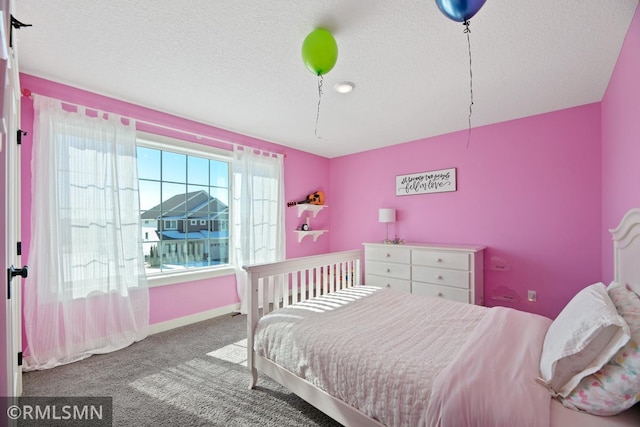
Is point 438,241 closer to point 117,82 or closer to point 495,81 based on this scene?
point 495,81

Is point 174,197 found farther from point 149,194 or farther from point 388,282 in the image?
point 388,282

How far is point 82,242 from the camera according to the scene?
7.93ft

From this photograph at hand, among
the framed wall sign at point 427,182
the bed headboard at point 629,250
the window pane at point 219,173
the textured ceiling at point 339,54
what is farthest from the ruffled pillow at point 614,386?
the window pane at point 219,173

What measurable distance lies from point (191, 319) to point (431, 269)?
2.85 meters

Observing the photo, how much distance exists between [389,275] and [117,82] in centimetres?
346

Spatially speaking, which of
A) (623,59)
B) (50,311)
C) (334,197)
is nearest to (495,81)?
(623,59)

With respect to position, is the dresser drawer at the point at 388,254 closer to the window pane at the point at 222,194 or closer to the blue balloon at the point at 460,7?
the window pane at the point at 222,194

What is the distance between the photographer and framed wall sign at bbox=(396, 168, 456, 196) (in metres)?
3.59

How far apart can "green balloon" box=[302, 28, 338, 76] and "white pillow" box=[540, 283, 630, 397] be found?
69.6 inches

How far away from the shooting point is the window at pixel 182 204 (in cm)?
307

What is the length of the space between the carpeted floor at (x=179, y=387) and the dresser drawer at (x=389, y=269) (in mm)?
1885

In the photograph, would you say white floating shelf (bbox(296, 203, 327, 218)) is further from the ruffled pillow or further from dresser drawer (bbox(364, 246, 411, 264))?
the ruffled pillow

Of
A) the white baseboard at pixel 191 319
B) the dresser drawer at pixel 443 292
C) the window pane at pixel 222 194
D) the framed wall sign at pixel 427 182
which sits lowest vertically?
the white baseboard at pixel 191 319

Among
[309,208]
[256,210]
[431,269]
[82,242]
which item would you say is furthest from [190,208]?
[431,269]
